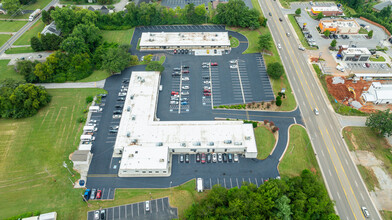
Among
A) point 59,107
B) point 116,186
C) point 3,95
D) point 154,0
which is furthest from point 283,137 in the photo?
point 154,0

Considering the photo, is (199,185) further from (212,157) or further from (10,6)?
(10,6)

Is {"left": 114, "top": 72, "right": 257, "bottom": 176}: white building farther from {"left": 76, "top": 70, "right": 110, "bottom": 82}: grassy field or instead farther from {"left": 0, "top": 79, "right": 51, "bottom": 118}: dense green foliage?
{"left": 0, "top": 79, "right": 51, "bottom": 118}: dense green foliage

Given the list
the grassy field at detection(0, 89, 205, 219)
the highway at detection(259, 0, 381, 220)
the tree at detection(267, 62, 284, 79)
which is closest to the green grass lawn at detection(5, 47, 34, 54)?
the grassy field at detection(0, 89, 205, 219)

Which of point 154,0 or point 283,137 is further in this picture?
point 154,0

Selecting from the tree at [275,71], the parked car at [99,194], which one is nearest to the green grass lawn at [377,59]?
the tree at [275,71]

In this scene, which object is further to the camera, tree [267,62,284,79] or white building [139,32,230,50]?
white building [139,32,230,50]

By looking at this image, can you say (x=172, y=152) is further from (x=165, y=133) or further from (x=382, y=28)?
(x=382, y=28)
